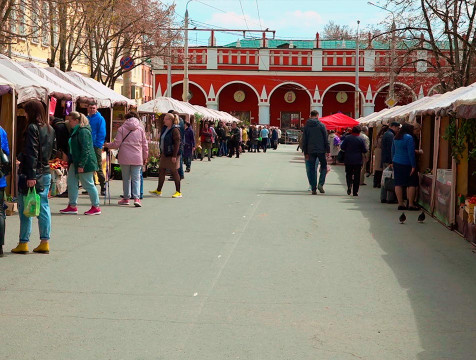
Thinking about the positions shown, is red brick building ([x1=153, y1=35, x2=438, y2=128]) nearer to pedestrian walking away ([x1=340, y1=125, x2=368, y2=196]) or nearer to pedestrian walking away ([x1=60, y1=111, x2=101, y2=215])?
pedestrian walking away ([x1=340, y1=125, x2=368, y2=196])

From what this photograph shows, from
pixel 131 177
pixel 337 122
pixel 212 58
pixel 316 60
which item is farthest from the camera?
pixel 316 60

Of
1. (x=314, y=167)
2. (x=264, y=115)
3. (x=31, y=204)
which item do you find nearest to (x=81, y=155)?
(x=31, y=204)

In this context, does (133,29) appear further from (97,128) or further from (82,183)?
(82,183)

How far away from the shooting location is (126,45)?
3694cm

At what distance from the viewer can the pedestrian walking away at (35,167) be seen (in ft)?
31.4

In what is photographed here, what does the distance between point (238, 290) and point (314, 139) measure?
477 inches

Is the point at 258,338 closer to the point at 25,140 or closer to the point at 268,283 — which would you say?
the point at 268,283

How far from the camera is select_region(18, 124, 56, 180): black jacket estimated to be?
955 centimetres

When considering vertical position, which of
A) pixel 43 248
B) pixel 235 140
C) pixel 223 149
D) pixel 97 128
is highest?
pixel 97 128

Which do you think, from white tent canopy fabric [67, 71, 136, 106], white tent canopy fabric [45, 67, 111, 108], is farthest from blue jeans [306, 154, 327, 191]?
white tent canopy fabric [67, 71, 136, 106]

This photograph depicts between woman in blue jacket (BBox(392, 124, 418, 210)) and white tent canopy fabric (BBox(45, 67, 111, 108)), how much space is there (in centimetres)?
696

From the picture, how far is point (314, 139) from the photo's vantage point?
19.8 meters

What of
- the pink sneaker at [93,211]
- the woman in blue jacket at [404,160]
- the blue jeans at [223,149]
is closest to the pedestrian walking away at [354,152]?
the woman in blue jacket at [404,160]

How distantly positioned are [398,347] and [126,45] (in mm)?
Result: 32139
